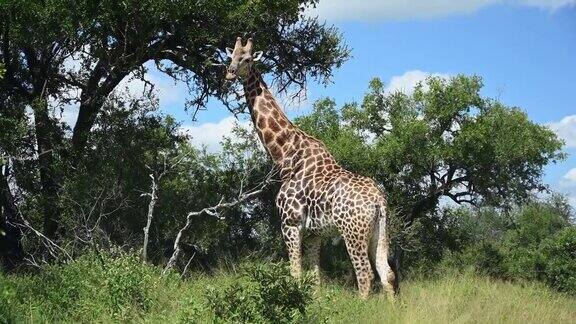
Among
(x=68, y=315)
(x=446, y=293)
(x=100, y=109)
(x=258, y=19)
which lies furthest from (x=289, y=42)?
(x=68, y=315)

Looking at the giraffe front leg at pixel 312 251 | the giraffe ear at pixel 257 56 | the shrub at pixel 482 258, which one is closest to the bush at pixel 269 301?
the giraffe front leg at pixel 312 251

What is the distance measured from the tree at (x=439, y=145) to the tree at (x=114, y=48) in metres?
4.22

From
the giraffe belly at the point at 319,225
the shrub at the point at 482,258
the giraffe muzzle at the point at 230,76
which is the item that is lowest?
the giraffe belly at the point at 319,225

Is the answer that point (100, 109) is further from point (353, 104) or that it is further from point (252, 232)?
point (353, 104)

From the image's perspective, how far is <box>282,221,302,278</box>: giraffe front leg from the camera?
1171 cm

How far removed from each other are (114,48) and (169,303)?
727cm

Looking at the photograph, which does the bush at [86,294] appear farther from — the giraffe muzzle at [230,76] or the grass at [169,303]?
the giraffe muzzle at [230,76]

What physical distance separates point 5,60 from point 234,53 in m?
5.87

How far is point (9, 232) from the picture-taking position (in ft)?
52.9

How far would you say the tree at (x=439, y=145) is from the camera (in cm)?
2102

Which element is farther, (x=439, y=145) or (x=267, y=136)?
(x=439, y=145)

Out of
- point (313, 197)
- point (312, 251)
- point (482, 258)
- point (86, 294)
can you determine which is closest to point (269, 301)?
point (86, 294)

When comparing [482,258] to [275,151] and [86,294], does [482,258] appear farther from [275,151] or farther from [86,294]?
[86,294]

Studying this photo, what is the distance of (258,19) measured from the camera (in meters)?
15.3
